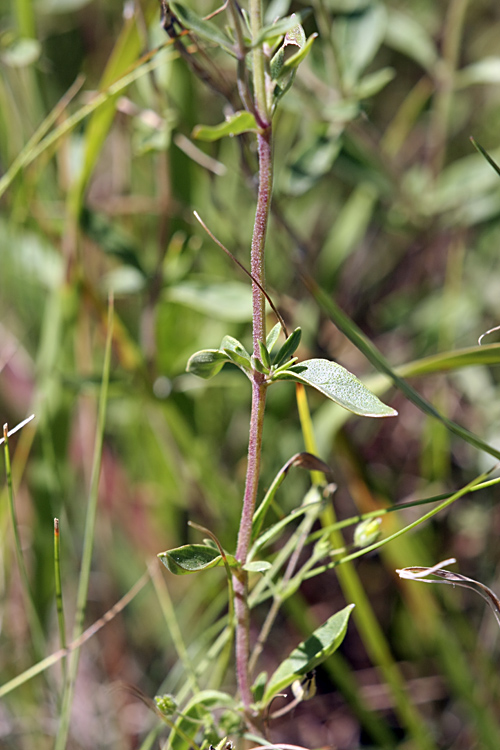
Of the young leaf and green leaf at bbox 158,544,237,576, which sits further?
the young leaf

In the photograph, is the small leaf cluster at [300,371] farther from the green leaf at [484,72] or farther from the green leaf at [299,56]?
the green leaf at [484,72]

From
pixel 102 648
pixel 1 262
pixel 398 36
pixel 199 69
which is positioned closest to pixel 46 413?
pixel 1 262

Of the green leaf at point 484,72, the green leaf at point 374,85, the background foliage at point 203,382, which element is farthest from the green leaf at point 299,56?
the green leaf at point 484,72

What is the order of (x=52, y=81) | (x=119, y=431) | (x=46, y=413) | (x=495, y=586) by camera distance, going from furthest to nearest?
(x=52, y=81), (x=119, y=431), (x=495, y=586), (x=46, y=413)

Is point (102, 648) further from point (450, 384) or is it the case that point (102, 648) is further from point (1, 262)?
point (450, 384)

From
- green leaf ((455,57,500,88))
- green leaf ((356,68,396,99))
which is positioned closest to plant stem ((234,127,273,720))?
green leaf ((356,68,396,99))

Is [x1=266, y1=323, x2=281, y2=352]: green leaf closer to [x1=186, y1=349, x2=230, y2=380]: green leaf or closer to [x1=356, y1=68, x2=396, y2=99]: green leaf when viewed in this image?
[x1=186, y1=349, x2=230, y2=380]: green leaf
